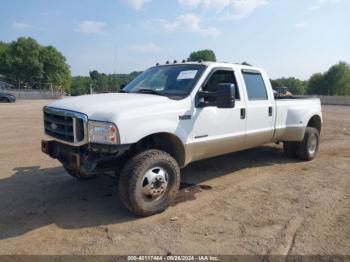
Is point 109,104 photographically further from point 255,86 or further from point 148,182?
point 255,86

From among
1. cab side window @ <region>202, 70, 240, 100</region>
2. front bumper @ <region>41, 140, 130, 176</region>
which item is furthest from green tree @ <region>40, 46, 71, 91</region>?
front bumper @ <region>41, 140, 130, 176</region>

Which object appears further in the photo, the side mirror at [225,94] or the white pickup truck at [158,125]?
the side mirror at [225,94]

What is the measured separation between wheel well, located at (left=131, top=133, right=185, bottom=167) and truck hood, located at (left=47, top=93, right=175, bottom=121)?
1.54ft

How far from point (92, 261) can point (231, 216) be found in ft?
6.14

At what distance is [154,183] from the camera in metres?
4.33

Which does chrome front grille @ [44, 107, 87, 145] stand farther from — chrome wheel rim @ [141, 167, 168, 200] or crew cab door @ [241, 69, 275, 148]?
crew cab door @ [241, 69, 275, 148]

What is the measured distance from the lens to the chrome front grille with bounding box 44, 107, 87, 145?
4.00 metres

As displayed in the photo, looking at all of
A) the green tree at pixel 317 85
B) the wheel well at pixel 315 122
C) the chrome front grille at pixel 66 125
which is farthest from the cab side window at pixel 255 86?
the green tree at pixel 317 85

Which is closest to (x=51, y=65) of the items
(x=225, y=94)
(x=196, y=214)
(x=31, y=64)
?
(x=31, y=64)

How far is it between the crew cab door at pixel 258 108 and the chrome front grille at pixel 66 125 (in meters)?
2.93

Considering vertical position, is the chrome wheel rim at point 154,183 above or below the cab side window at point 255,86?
below

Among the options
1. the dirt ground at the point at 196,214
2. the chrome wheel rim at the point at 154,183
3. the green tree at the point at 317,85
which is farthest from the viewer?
the green tree at the point at 317,85

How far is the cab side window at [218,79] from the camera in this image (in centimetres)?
518

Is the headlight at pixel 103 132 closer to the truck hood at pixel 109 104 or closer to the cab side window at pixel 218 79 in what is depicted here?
the truck hood at pixel 109 104
